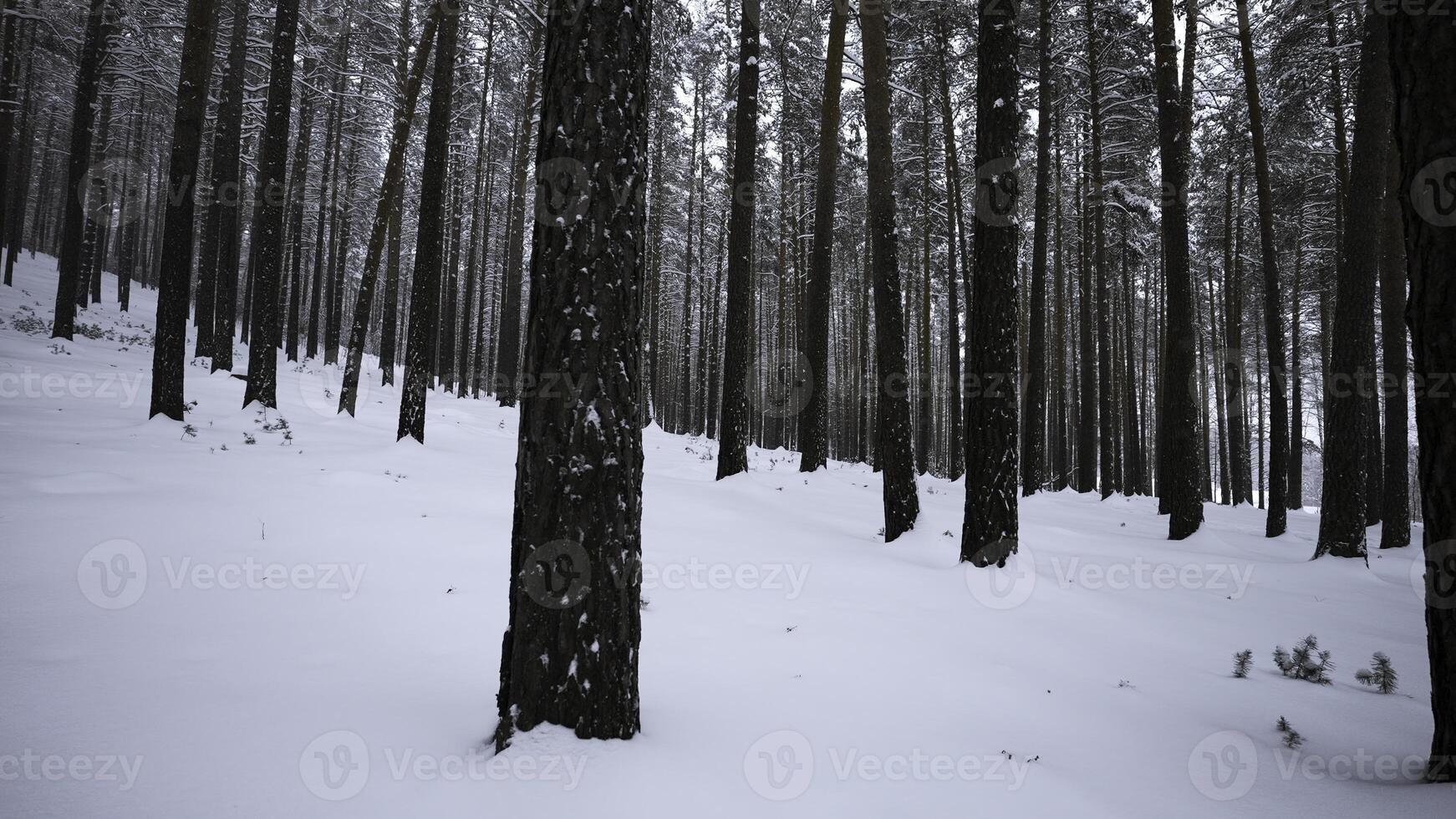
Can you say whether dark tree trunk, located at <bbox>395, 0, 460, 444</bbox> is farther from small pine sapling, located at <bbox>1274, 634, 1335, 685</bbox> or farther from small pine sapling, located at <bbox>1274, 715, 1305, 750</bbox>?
small pine sapling, located at <bbox>1274, 634, 1335, 685</bbox>

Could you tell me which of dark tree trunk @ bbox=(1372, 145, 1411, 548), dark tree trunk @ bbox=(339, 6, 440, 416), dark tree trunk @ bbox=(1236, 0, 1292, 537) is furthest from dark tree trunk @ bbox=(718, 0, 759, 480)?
dark tree trunk @ bbox=(1372, 145, 1411, 548)

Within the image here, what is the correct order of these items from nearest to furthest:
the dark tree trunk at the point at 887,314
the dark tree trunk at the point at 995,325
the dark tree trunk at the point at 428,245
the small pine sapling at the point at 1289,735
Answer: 1. the small pine sapling at the point at 1289,735
2. the dark tree trunk at the point at 995,325
3. the dark tree trunk at the point at 887,314
4. the dark tree trunk at the point at 428,245

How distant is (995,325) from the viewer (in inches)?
220

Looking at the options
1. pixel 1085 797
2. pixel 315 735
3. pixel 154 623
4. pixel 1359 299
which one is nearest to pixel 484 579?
pixel 154 623

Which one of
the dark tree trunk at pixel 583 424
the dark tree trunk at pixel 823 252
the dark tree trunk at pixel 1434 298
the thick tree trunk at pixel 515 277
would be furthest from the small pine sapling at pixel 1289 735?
the thick tree trunk at pixel 515 277

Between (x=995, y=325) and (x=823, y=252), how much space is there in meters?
5.86

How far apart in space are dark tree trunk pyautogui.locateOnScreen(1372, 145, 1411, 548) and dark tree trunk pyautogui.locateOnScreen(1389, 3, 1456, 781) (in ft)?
31.4

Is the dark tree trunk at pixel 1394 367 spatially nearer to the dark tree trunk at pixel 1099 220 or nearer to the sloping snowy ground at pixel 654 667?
the sloping snowy ground at pixel 654 667

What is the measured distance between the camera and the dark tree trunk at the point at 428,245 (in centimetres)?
898

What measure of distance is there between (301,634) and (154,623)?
70 centimetres

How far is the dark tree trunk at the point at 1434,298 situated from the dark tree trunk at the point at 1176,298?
25.7ft

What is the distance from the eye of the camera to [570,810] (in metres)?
1.94

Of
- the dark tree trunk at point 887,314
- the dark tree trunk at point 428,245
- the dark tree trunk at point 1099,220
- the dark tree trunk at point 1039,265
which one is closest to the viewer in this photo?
the dark tree trunk at point 887,314

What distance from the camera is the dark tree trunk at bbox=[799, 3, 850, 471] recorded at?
31.8 feet
